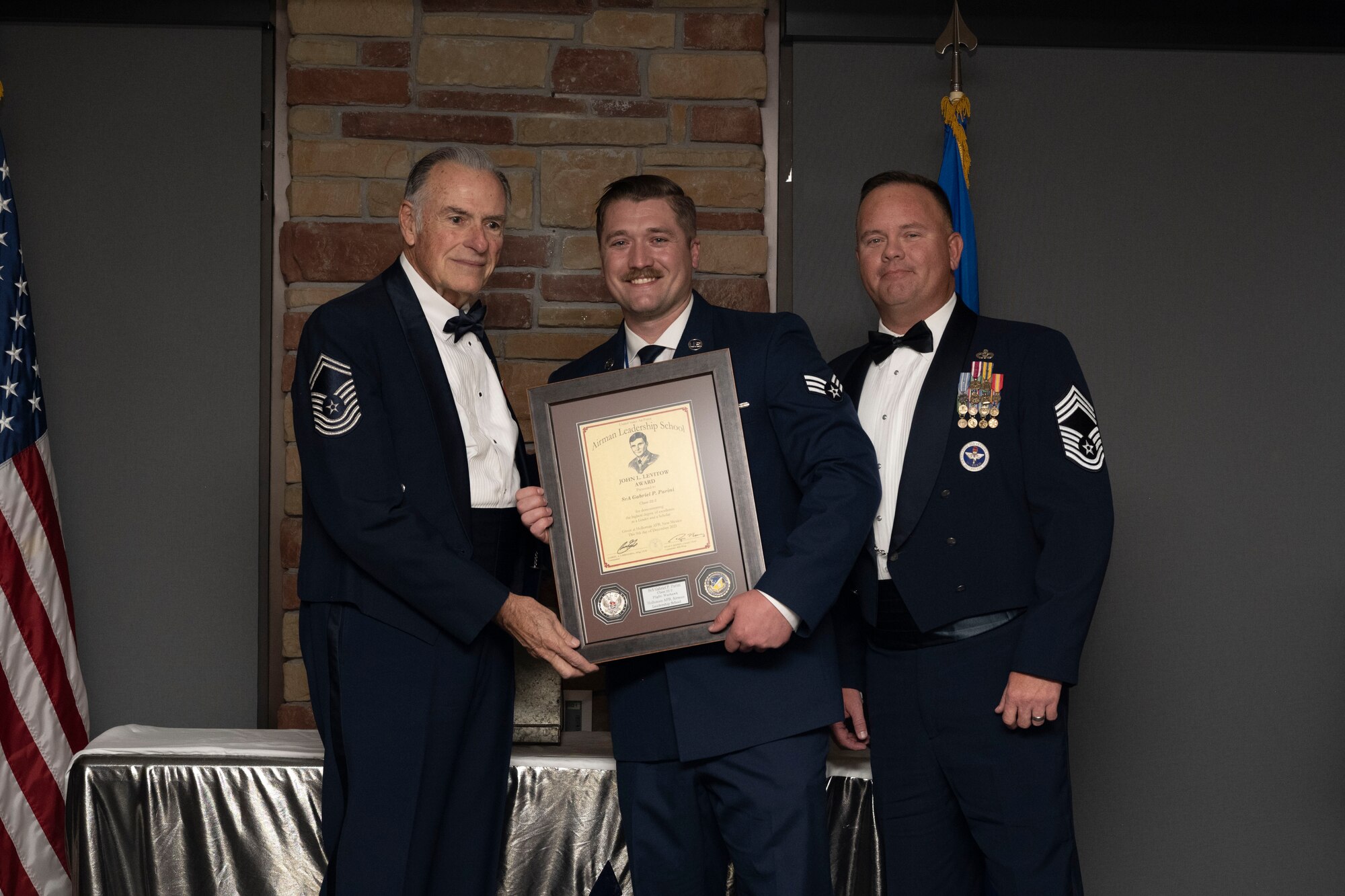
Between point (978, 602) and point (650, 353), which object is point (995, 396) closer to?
point (978, 602)

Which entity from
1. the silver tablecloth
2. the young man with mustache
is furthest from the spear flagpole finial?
the silver tablecloth

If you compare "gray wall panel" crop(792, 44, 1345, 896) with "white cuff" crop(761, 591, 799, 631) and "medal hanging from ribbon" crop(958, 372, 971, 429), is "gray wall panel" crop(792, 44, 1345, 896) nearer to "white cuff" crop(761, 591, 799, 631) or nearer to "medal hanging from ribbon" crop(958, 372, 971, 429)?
"medal hanging from ribbon" crop(958, 372, 971, 429)

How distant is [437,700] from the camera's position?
6.43 ft

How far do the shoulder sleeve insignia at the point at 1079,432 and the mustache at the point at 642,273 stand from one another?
0.84 m

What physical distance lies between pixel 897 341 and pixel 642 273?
571 mm

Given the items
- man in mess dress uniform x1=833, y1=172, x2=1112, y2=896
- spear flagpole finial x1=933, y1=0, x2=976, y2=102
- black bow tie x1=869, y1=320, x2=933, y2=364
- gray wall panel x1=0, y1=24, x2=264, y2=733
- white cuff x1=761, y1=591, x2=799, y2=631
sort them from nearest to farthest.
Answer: white cuff x1=761, y1=591, x2=799, y2=631 → man in mess dress uniform x1=833, y1=172, x2=1112, y2=896 → black bow tie x1=869, y1=320, x2=933, y2=364 → spear flagpole finial x1=933, y1=0, x2=976, y2=102 → gray wall panel x1=0, y1=24, x2=264, y2=733

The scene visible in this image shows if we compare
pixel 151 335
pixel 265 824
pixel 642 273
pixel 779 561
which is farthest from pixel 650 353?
pixel 151 335

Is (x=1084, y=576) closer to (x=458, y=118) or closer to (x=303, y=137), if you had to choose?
(x=458, y=118)

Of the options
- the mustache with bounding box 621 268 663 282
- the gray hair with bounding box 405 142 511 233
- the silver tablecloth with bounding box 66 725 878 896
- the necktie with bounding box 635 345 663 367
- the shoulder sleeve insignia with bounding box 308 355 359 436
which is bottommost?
the silver tablecloth with bounding box 66 725 878 896

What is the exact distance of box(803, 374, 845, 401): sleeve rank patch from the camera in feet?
6.76

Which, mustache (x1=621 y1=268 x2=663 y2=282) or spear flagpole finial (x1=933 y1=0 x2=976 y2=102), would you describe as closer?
mustache (x1=621 y1=268 x2=663 y2=282)

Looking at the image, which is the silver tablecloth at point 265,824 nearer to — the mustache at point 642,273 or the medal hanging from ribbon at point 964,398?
the medal hanging from ribbon at point 964,398

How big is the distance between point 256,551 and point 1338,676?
3.18 metres

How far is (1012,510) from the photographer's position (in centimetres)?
214
